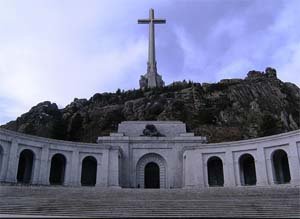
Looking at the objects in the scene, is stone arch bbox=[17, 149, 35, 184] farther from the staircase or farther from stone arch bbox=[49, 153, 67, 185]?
the staircase

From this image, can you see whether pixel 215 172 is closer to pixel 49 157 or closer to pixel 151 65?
pixel 49 157

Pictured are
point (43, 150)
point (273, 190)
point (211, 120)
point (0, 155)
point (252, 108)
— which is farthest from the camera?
point (252, 108)

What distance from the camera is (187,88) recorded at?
280ft

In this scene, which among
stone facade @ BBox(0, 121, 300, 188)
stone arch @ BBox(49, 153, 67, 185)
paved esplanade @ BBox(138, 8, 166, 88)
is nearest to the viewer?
stone facade @ BBox(0, 121, 300, 188)

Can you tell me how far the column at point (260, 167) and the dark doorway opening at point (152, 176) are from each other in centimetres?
1081

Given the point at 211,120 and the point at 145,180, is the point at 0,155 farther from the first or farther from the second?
the point at 211,120

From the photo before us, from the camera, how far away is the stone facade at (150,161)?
31016 millimetres

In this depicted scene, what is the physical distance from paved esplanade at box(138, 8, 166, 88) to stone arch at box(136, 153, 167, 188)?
42.6 metres

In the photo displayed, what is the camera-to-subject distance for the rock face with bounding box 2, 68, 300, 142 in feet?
224

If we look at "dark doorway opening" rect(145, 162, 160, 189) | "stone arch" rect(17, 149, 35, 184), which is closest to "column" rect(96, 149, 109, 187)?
"dark doorway opening" rect(145, 162, 160, 189)

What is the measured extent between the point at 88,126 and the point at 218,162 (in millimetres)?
40029

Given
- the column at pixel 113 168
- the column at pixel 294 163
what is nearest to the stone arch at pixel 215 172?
the column at pixel 294 163

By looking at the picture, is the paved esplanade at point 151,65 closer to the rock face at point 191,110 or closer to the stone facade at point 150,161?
the rock face at point 191,110

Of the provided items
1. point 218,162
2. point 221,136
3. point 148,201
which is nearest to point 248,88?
point 221,136
